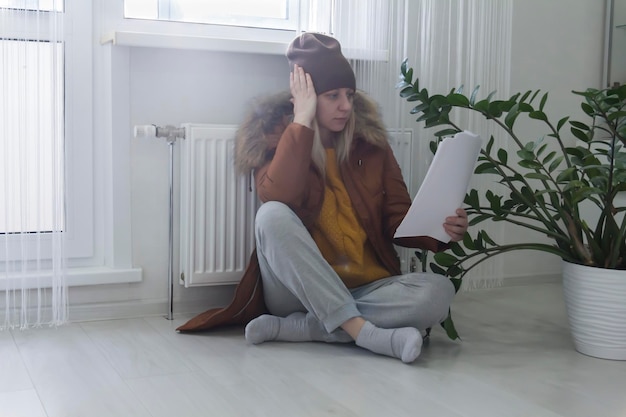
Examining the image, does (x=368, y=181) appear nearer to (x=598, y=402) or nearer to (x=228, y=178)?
(x=228, y=178)

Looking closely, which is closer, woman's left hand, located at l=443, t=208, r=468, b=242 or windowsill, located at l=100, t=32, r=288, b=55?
woman's left hand, located at l=443, t=208, r=468, b=242

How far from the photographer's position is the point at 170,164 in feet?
7.39

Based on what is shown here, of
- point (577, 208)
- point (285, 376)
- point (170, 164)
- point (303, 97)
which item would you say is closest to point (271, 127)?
point (303, 97)

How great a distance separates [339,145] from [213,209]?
39 cm

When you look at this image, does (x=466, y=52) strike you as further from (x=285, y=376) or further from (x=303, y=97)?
(x=285, y=376)

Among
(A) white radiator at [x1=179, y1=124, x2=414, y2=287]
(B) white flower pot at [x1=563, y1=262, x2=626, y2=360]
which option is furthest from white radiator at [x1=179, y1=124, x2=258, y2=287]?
(B) white flower pot at [x1=563, y1=262, x2=626, y2=360]

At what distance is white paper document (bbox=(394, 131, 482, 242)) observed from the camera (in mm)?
1892

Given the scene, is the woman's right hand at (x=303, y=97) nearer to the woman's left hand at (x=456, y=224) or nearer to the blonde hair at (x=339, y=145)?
the blonde hair at (x=339, y=145)

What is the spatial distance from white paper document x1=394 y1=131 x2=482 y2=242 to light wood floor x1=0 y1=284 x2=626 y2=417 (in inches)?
12.2

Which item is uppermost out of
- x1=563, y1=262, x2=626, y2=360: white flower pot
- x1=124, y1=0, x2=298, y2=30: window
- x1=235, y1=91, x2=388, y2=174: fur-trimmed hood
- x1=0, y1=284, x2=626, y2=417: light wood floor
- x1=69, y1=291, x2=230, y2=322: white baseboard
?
x1=124, y1=0, x2=298, y2=30: window

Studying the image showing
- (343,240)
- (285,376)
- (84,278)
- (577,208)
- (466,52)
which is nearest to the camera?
(285,376)

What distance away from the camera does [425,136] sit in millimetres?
2473

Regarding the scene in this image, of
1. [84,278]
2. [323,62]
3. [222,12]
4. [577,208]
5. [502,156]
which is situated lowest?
[84,278]

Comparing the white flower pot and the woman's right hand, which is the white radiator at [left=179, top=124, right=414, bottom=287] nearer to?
the woman's right hand
